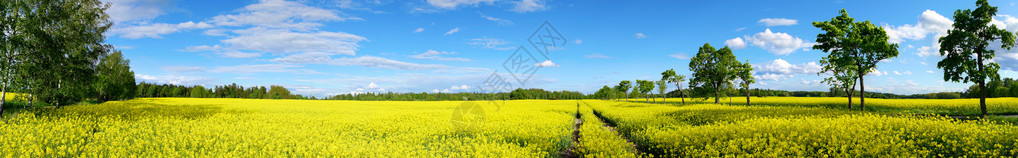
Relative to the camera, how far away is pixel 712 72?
38.3 m

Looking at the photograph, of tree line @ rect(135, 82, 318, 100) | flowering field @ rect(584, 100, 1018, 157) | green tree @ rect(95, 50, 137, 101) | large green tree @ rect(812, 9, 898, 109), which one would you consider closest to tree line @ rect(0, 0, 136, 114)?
flowering field @ rect(584, 100, 1018, 157)

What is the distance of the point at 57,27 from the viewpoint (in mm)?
19328

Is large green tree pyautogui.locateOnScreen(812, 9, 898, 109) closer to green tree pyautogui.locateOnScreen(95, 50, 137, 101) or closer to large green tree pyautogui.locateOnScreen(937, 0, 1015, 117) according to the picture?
large green tree pyautogui.locateOnScreen(937, 0, 1015, 117)

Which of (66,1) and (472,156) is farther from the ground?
(66,1)

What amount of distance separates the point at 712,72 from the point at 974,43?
1840 centimetres

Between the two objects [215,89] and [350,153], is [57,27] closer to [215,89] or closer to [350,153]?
[350,153]

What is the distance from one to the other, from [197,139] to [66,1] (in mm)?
18819

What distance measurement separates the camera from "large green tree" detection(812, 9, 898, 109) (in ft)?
76.7

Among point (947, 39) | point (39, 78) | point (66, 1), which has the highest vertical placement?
point (66, 1)

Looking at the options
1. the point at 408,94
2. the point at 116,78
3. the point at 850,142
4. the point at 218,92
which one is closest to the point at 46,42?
the point at 850,142

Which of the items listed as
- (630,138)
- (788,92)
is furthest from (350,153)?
(788,92)

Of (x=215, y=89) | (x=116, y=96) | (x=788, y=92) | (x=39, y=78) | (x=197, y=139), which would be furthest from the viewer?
(x=215, y=89)

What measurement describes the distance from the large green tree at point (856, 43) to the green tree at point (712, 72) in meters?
12.1

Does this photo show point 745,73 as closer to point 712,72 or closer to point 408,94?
point 712,72
